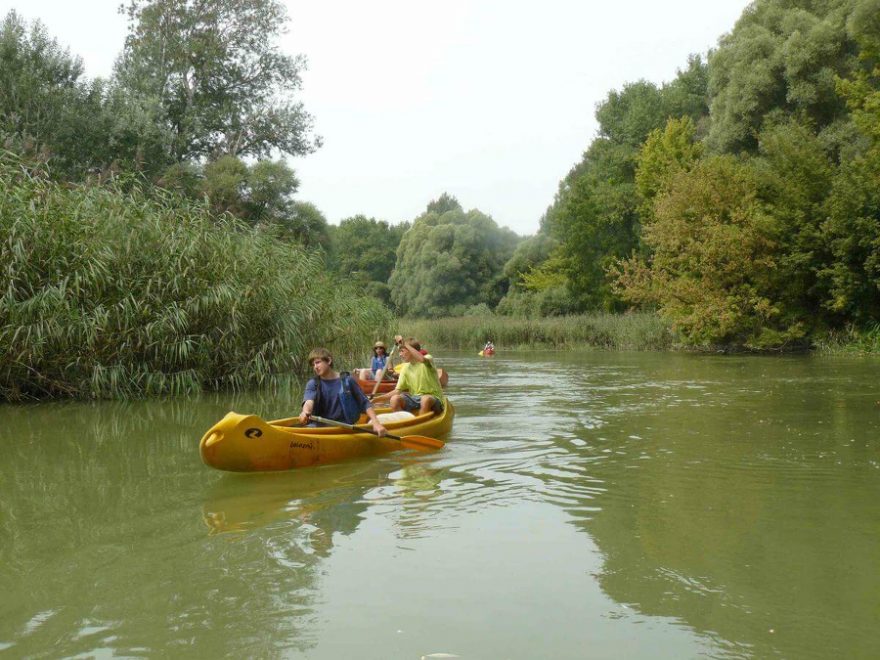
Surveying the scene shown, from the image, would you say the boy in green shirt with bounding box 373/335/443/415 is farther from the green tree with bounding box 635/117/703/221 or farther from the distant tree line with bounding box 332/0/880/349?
the green tree with bounding box 635/117/703/221

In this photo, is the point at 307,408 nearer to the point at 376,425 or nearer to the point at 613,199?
the point at 376,425

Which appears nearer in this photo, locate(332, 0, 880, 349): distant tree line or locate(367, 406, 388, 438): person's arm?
locate(367, 406, 388, 438): person's arm

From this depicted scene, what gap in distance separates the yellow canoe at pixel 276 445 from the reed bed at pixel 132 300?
5230 millimetres

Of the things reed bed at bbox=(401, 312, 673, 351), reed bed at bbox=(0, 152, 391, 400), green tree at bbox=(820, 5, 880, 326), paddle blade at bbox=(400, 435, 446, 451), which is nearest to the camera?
paddle blade at bbox=(400, 435, 446, 451)

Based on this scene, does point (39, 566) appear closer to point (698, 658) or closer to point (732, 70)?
point (698, 658)

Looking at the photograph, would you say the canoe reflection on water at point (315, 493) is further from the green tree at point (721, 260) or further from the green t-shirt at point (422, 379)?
the green tree at point (721, 260)

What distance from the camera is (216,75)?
32750mm

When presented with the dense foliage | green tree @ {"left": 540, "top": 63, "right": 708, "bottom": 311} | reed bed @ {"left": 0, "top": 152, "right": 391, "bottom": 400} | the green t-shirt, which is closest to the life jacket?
the green t-shirt

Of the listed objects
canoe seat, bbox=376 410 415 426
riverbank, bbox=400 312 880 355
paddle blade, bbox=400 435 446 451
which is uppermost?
riverbank, bbox=400 312 880 355

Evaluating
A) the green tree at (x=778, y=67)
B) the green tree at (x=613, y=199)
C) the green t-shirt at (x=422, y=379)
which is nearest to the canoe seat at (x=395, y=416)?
the green t-shirt at (x=422, y=379)

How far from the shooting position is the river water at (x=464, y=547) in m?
3.26

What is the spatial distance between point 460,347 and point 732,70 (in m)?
15.2

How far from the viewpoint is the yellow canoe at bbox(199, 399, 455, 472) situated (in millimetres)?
6500

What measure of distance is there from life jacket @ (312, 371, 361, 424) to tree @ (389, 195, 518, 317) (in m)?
47.9
